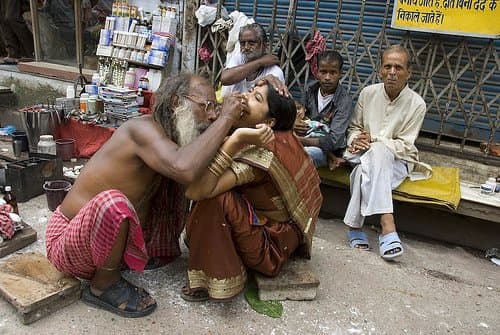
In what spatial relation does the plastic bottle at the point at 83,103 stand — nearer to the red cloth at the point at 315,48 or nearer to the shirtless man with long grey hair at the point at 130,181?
the red cloth at the point at 315,48

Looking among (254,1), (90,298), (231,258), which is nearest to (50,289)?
(90,298)

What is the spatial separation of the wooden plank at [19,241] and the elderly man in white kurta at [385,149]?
2438 mm

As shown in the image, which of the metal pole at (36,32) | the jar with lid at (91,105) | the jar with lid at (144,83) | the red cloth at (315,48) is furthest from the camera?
the metal pole at (36,32)

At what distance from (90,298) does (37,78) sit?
18.8ft

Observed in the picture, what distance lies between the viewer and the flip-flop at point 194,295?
264 cm

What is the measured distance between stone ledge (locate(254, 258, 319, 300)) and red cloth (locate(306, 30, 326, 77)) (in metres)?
2.48

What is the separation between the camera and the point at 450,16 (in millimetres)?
3936

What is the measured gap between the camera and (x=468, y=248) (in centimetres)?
384

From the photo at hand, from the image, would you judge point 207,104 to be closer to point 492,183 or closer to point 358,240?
point 358,240

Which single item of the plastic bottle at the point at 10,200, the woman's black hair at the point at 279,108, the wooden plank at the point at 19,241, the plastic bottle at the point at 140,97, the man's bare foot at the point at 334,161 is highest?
the woman's black hair at the point at 279,108

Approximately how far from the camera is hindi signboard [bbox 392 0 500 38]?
3770 millimetres

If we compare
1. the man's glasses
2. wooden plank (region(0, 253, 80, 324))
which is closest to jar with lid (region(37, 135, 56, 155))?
wooden plank (region(0, 253, 80, 324))

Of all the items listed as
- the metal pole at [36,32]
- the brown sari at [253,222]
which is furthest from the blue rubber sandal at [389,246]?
the metal pole at [36,32]

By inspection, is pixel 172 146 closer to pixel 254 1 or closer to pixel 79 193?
pixel 79 193
